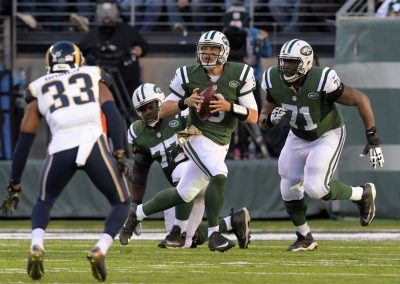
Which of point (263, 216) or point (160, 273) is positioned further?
point (263, 216)

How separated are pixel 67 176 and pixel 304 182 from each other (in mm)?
2899

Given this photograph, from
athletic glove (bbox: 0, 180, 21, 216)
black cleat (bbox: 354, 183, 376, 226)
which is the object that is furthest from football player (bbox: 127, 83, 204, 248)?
athletic glove (bbox: 0, 180, 21, 216)

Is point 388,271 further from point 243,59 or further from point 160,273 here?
point 243,59

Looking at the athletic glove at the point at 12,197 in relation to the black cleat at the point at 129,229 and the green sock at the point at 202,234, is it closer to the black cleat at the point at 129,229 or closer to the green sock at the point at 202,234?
the black cleat at the point at 129,229

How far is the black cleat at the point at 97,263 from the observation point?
7258mm

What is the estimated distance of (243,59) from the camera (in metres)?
15.5

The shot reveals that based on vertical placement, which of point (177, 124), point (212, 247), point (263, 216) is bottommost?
point (263, 216)

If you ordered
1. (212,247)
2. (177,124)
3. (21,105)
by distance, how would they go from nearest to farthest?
(212,247), (177,124), (21,105)

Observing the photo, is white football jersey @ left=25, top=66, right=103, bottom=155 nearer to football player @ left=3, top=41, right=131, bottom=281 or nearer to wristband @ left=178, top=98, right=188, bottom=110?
football player @ left=3, top=41, right=131, bottom=281

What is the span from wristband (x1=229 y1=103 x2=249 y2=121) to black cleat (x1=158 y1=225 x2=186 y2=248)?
4.06 ft

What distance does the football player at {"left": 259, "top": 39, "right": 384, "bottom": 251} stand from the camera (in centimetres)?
997

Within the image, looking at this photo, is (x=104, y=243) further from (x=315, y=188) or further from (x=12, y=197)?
(x=315, y=188)

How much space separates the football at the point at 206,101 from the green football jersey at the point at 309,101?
0.67 metres

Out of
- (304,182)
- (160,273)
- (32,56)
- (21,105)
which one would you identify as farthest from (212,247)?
(32,56)
